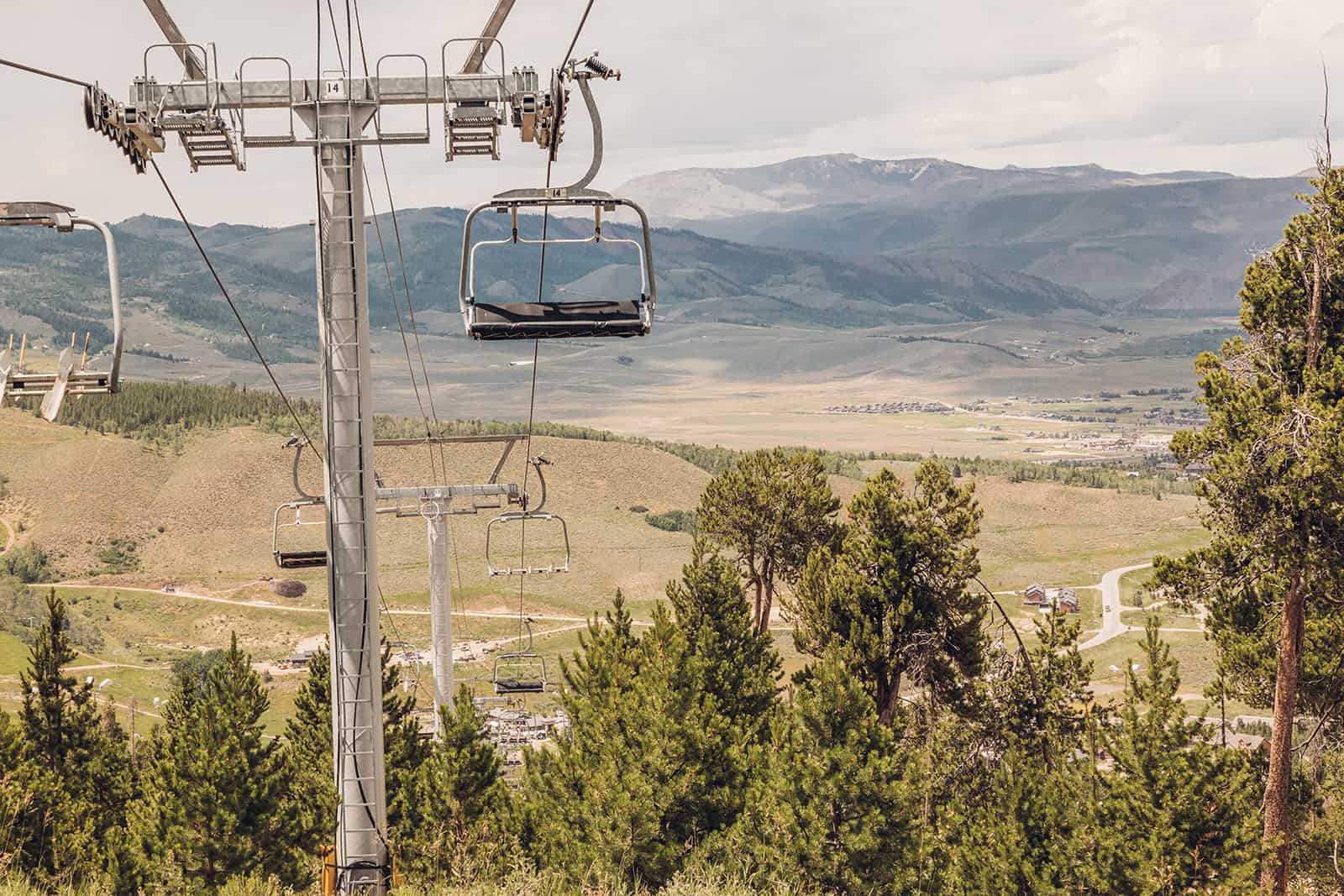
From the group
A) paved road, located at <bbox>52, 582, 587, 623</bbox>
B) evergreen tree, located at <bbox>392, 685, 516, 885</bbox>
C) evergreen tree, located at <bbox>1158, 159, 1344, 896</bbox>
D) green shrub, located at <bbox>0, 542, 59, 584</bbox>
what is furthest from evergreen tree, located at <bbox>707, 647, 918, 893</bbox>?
green shrub, located at <bbox>0, 542, 59, 584</bbox>

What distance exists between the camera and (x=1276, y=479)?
722 inches

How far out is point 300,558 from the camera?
609 inches

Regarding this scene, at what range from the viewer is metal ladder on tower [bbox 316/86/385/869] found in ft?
36.8

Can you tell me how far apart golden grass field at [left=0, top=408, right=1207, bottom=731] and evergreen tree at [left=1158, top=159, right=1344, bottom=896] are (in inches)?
1705

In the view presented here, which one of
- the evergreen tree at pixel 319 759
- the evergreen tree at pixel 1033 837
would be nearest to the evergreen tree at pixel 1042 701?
the evergreen tree at pixel 1033 837

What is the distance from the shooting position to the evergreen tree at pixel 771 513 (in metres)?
32.5

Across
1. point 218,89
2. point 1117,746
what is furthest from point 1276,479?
point 218,89

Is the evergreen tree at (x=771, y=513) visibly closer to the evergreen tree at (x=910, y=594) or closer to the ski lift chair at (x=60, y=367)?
the evergreen tree at (x=910, y=594)

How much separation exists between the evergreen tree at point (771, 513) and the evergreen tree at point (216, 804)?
13500 millimetres

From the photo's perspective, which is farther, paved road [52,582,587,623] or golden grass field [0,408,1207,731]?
paved road [52,582,587,623]

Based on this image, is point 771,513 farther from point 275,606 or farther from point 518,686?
point 275,606

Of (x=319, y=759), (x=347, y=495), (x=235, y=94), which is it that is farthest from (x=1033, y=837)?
(x=235, y=94)

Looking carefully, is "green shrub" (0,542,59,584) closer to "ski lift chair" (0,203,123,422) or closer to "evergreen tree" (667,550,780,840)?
"evergreen tree" (667,550,780,840)

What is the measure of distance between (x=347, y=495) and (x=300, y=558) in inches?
174
